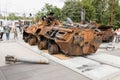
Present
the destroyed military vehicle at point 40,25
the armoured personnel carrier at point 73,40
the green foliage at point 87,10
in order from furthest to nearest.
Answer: the green foliage at point 87,10 < the destroyed military vehicle at point 40,25 < the armoured personnel carrier at point 73,40

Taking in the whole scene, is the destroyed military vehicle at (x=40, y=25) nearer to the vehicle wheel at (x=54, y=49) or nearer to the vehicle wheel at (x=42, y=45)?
the vehicle wheel at (x=42, y=45)

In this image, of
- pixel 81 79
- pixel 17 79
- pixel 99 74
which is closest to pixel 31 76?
pixel 17 79

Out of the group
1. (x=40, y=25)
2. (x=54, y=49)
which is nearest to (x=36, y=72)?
(x=54, y=49)

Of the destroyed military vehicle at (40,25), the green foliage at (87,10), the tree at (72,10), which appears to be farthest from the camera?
the green foliage at (87,10)

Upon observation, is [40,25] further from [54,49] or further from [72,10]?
[72,10]

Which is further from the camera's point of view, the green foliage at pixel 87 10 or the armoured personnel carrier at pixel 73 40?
the green foliage at pixel 87 10

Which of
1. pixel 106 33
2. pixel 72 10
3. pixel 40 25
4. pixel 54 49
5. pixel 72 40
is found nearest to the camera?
pixel 72 40

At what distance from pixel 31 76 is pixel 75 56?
2.78m

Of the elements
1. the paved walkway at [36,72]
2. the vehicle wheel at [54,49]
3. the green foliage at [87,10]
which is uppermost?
the green foliage at [87,10]

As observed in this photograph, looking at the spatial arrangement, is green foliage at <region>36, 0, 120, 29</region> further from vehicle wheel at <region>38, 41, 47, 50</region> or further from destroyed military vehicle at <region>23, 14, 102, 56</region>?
destroyed military vehicle at <region>23, 14, 102, 56</region>

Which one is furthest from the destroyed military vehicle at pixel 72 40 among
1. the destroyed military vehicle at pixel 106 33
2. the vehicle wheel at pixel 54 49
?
the destroyed military vehicle at pixel 106 33

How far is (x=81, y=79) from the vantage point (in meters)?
5.32

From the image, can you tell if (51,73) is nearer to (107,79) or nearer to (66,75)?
(66,75)

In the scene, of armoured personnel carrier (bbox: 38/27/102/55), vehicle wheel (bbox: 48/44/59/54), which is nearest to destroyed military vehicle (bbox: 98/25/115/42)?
armoured personnel carrier (bbox: 38/27/102/55)
